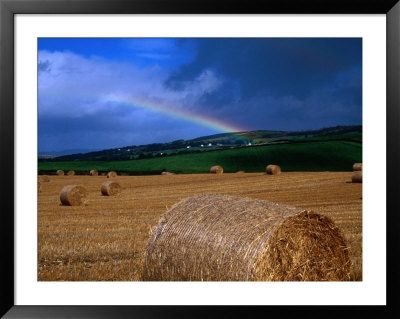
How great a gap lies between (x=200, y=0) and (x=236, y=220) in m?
2.45

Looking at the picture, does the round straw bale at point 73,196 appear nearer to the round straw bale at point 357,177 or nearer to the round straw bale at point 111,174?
the round straw bale at point 111,174

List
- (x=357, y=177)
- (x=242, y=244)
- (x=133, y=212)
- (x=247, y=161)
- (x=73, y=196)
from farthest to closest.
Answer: (x=247, y=161), (x=357, y=177), (x=73, y=196), (x=133, y=212), (x=242, y=244)

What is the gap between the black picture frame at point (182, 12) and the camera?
5000 mm

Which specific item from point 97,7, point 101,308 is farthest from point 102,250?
point 97,7

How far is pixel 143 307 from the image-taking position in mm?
5027

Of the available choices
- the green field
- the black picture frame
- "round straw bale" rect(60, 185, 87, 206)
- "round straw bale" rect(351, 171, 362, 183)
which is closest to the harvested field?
"round straw bale" rect(351, 171, 362, 183)

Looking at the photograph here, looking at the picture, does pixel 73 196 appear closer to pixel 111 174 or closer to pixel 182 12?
pixel 111 174

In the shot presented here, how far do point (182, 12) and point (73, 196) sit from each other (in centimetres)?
1156

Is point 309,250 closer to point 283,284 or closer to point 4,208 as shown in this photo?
point 283,284

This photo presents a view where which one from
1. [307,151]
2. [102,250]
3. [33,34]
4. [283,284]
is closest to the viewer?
[283,284]

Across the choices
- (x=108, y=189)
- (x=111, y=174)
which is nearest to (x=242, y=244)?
(x=108, y=189)

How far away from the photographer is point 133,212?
43.9 ft

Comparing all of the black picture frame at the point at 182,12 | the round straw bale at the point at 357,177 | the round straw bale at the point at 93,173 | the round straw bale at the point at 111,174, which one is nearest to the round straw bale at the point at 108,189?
the round straw bale at the point at 111,174

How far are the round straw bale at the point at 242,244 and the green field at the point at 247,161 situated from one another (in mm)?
13017
